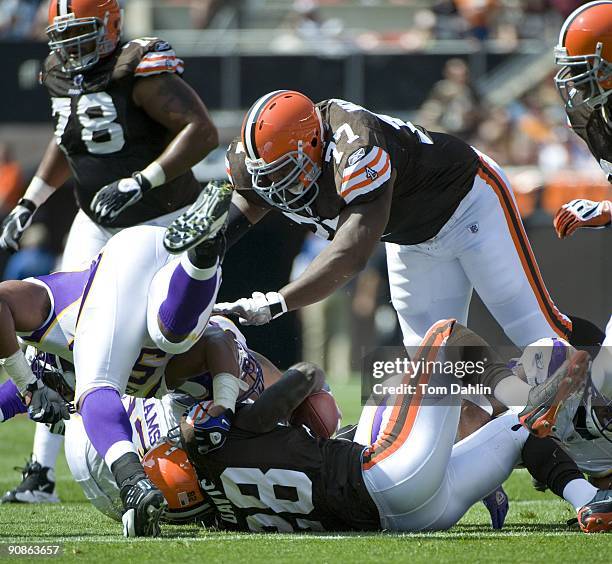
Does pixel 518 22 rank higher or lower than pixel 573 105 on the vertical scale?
lower

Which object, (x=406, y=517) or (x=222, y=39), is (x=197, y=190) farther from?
(x=222, y=39)

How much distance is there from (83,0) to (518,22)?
7625mm

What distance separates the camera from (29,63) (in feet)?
38.3

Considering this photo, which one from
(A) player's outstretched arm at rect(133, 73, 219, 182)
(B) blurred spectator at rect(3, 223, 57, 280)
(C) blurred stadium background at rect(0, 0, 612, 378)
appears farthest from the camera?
(B) blurred spectator at rect(3, 223, 57, 280)

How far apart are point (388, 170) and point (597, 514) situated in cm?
140

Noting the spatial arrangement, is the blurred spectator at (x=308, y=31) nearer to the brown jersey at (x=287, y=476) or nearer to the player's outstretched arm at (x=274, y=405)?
the player's outstretched arm at (x=274, y=405)

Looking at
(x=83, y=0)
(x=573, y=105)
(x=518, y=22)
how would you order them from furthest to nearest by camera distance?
1. (x=518, y=22)
2. (x=83, y=0)
3. (x=573, y=105)

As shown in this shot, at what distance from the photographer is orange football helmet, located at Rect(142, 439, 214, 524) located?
13.3ft

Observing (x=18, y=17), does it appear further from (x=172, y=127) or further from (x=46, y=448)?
(x=46, y=448)

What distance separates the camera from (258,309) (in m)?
4.02

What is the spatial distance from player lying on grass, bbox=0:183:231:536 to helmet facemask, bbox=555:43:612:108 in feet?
4.98

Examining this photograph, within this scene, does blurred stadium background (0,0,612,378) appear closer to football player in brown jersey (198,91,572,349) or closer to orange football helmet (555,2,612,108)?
football player in brown jersey (198,91,572,349)

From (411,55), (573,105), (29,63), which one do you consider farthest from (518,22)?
(573,105)

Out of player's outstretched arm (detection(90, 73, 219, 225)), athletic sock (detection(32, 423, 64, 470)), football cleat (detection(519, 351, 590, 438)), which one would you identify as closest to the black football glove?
athletic sock (detection(32, 423, 64, 470))
